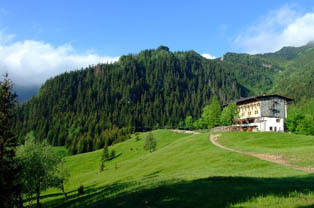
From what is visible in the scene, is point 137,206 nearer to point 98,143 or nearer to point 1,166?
point 1,166

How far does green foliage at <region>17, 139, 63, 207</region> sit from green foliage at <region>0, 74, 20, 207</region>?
5.64m

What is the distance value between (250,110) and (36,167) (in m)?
98.9

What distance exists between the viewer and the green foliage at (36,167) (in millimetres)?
43656

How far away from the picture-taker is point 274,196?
1588cm

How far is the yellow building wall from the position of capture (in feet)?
360

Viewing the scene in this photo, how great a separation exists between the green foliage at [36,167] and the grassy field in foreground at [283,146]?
3922 cm

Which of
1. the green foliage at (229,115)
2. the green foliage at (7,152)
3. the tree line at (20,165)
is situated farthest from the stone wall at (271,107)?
the green foliage at (7,152)

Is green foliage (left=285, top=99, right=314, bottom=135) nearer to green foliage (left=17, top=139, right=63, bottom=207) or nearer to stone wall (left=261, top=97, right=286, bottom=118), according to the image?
stone wall (left=261, top=97, right=286, bottom=118)

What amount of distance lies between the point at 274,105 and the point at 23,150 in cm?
10144

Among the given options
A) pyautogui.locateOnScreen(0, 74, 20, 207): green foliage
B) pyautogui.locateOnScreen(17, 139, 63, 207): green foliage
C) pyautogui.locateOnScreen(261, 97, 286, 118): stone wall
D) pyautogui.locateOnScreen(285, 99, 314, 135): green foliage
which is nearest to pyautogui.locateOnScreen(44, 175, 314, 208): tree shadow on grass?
pyautogui.locateOnScreen(0, 74, 20, 207): green foliage

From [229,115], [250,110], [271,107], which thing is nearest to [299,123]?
[271,107]

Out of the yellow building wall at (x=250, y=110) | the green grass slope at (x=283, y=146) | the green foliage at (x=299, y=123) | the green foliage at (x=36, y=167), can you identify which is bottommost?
the green foliage at (x=36, y=167)

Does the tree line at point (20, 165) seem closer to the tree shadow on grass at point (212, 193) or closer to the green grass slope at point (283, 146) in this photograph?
the tree shadow on grass at point (212, 193)

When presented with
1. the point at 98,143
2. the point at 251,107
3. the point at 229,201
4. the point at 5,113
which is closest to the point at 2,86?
the point at 5,113
